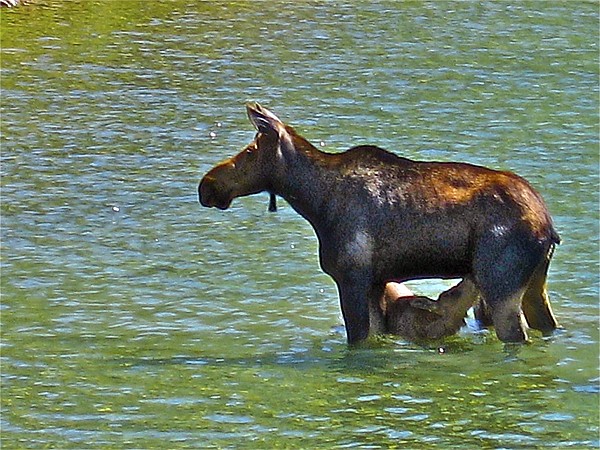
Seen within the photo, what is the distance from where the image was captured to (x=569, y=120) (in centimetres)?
1725

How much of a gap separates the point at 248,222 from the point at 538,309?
3886mm

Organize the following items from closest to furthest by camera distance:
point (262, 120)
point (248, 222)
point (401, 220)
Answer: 1. point (401, 220)
2. point (262, 120)
3. point (248, 222)

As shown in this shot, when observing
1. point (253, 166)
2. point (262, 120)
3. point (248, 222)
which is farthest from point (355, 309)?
point (248, 222)

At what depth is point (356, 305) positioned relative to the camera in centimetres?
1063

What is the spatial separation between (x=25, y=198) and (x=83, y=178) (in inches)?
32.8

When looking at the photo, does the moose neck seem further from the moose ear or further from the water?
the water

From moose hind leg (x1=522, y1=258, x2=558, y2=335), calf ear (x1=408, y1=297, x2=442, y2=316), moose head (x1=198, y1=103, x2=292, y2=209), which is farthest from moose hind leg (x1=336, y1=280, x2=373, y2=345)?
moose hind leg (x1=522, y1=258, x2=558, y2=335)

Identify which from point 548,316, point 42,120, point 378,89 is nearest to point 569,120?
point 378,89

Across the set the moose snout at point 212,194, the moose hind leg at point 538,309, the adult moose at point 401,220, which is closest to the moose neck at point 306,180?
the adult moose at point 401,220

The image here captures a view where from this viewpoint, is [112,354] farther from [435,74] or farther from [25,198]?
[435,74]

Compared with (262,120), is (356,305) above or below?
below

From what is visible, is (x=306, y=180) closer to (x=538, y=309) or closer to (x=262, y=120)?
(x=262, y=120)

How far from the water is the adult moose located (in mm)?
355

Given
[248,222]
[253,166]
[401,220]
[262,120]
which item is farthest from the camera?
[248,222]
